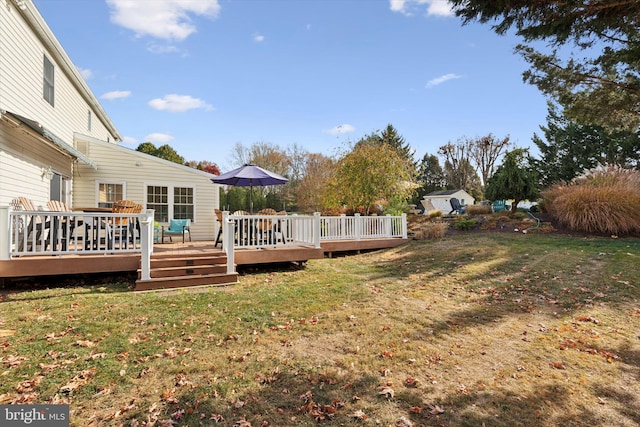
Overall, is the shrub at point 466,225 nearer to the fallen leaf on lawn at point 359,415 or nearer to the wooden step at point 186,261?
the wooden step at point 186,261

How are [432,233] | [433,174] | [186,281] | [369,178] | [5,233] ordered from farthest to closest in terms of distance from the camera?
[433,174] → [369,178] → [432,233] → [186,281] → [5,233]

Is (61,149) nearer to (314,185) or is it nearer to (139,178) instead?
(139,178)

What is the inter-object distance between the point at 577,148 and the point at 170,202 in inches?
1150

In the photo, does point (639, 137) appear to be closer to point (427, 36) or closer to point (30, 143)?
point (427, 36)

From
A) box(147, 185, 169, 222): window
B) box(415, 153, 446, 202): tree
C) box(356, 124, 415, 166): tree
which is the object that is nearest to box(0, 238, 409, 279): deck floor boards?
box(147, 185, 169, 222): window

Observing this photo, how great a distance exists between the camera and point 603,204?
9914 millimetres

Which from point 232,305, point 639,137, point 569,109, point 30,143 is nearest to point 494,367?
point 232,305

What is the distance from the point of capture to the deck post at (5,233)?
214 inches

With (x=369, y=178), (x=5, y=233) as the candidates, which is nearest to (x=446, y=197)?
(x=369, y=178)

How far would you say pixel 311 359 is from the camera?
135 inches

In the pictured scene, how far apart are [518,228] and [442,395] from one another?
10.8 meters

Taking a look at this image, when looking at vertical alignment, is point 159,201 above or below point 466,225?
above

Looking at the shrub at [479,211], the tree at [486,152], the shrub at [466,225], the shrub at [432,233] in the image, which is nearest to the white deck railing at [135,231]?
the shrub at [432,233]

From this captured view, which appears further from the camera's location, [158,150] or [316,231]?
[158,150]
